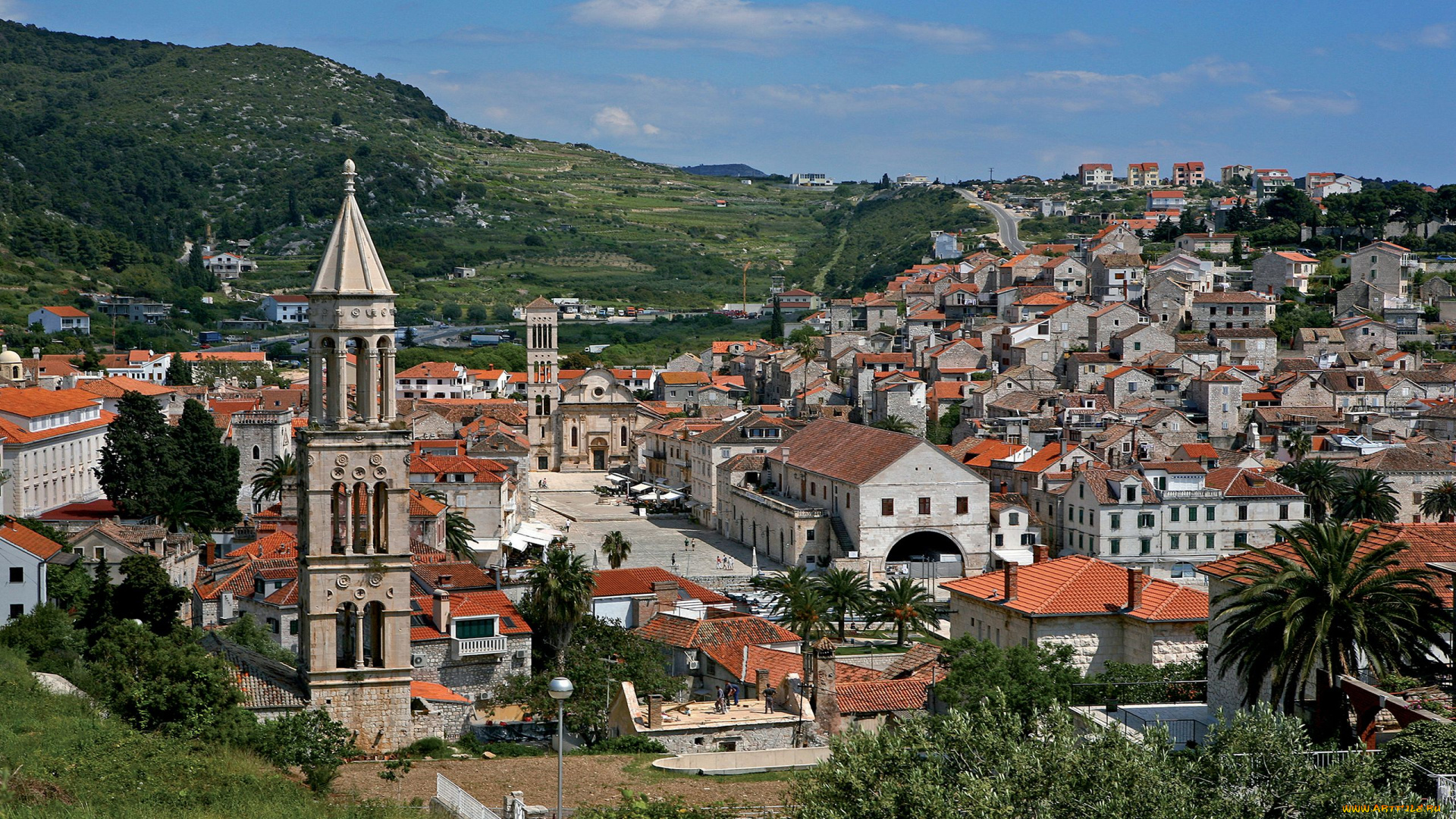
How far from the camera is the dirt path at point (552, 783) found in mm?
23859

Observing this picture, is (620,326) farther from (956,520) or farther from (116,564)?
(116,564)

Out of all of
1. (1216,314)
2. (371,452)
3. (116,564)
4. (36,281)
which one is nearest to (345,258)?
(371,452)

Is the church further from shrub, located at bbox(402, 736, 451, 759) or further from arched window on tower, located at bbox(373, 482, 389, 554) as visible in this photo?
shrub, located at bbox(402, 736, 451, 759)

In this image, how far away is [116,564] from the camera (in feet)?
161

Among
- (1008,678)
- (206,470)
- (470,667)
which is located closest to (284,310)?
(206,470)

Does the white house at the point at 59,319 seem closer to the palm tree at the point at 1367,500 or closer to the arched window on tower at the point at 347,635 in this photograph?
the palm tree at the point at 1367,500

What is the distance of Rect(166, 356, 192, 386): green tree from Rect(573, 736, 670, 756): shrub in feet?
269

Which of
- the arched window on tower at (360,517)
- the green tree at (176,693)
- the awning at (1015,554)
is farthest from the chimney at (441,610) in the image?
the awning at (1015,554)

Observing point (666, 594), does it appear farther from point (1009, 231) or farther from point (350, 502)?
point (1009, 231)

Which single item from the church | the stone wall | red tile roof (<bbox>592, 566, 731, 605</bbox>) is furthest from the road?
the stone wall

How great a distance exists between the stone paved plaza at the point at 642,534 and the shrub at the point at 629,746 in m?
35.1

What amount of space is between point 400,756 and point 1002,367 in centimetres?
8492

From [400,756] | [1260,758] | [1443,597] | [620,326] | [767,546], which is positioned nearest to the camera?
[1260,758]

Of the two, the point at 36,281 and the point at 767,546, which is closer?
the point at 767,546
